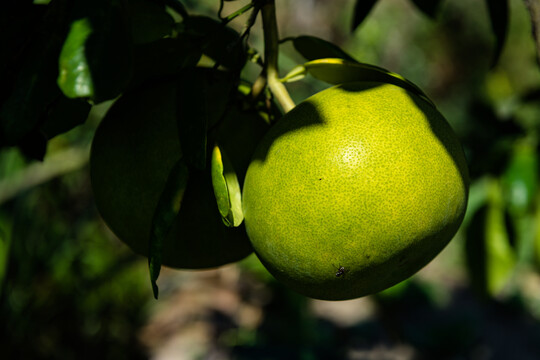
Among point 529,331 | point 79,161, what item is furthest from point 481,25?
point 79,161

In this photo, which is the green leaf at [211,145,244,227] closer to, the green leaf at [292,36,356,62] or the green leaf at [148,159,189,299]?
the green leaf at [148,159,189,299]

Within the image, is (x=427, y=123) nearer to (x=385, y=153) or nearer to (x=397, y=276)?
(x=385, y=153)

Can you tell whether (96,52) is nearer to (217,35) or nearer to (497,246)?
(217,35)

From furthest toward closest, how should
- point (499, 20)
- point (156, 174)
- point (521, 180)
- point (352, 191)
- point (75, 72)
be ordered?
point (521, 180) < point (499, 20) < point (156, 174) < point (352, 191) < point (75, 72)

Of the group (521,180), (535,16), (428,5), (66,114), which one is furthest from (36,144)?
(521,180)

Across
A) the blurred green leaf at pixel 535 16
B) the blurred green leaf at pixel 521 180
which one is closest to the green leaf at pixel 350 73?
the blurred green leaf at pixel 535 16

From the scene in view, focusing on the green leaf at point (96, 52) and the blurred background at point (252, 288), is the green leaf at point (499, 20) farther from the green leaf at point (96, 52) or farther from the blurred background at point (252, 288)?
the green leaf at point (96, 52)

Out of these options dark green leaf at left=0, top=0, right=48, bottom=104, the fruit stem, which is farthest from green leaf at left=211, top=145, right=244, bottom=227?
dark green leaf at left=0, top=0, right=48, bottom=104
